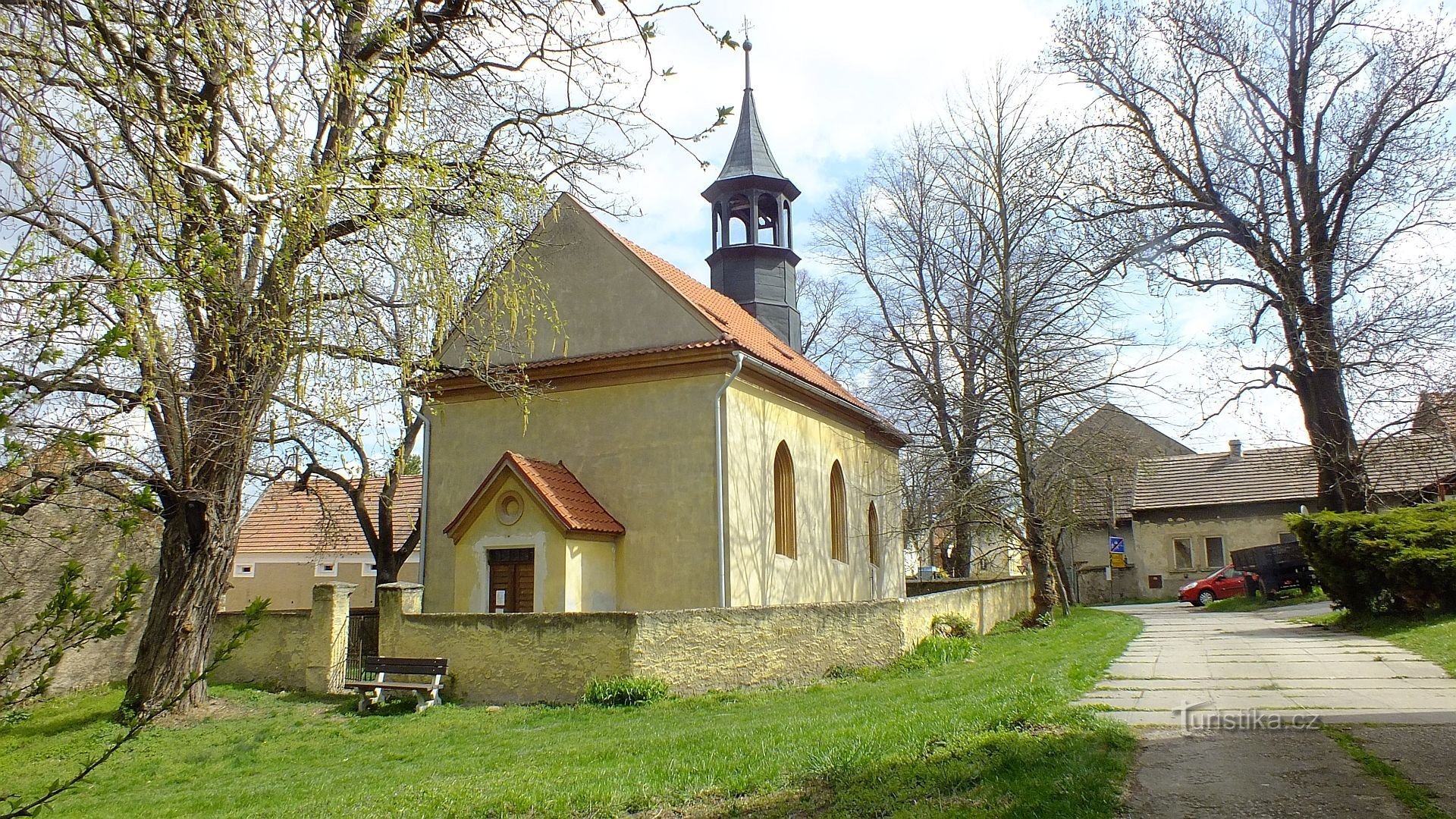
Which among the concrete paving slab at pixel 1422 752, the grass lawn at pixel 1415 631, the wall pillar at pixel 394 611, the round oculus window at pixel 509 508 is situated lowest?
the concrete paving slab at pixel 1422 752

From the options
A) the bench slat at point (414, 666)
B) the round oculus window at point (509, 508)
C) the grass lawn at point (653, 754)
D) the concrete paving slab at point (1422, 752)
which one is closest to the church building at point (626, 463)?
Answer: the round oculus window at point (509, 508)

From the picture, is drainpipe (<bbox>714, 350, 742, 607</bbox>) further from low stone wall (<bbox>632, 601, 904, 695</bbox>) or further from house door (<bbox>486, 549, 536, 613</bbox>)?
house door (<bbox>486, 549, 536, 613</bbox>)

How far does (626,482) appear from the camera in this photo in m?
16.2

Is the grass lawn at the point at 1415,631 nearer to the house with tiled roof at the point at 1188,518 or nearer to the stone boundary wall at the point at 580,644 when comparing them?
the stone boundary wall at the point at 580,644

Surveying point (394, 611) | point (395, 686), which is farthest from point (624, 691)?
point (394, 611)

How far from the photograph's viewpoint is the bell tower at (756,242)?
24.0m

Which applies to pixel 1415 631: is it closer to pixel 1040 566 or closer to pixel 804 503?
pixel 1040 566

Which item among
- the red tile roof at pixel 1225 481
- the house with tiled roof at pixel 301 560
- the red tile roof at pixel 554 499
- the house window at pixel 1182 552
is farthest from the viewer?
the house window at pixel 1182 552

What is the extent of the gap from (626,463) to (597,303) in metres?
3.20

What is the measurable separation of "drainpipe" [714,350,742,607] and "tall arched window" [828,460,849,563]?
5.39 meters

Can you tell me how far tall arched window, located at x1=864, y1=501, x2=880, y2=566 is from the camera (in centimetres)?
2292

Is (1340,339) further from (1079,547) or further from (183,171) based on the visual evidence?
(1079,547)

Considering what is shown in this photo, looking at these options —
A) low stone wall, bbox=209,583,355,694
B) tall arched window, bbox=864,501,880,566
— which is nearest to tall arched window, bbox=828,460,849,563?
tall arched window, bbox=864,501,880,566

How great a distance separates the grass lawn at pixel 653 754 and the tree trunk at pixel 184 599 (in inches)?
25.4
